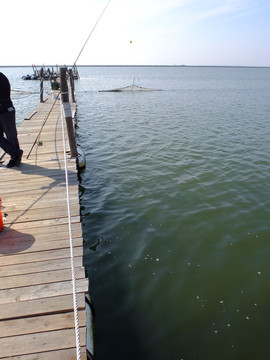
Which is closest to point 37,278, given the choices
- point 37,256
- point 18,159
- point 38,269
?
point 38,269

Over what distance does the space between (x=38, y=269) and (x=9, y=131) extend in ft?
13.2

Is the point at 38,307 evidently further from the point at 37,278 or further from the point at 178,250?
the point at 178,250

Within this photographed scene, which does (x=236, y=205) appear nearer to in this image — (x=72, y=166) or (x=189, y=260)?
(x=189, y=260)

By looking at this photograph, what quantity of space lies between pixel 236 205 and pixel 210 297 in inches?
127

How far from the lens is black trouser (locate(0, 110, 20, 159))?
5848mm

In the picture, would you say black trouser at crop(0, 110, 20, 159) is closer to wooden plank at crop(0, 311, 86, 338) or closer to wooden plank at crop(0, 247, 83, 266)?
wooden plank at crop(0, 247, 83, 266)

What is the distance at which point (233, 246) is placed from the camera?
528 cm

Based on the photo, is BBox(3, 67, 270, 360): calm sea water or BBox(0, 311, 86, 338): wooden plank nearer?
BBox(0, 311, 86, 338): wooden plank

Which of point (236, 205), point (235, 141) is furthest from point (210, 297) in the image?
point (235, 141)

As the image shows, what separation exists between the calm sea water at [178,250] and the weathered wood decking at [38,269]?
3.68 feet

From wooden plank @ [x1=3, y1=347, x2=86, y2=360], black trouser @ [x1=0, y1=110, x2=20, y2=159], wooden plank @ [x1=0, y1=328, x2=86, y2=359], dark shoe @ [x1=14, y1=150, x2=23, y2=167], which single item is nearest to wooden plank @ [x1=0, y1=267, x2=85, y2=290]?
wooden plank @ [x1=0, y1=328, x2=86, y2=359]

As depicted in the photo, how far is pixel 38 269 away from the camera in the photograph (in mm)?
3346

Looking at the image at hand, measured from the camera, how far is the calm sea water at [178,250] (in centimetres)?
359

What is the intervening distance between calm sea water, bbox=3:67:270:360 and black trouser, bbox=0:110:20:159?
2.36 meters
